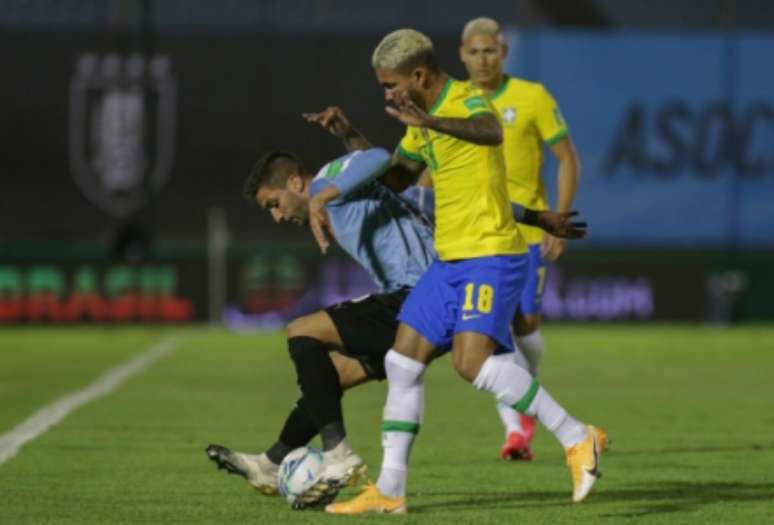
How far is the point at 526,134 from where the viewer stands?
34.4 ft

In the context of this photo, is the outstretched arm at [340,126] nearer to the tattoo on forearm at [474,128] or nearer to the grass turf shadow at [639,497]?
the tattoo on forearm at [474,128]

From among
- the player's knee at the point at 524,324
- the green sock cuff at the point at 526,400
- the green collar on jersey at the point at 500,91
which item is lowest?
the player's knee at the point at 524,324

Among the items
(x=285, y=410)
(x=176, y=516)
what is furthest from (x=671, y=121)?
(x=176, y=516)

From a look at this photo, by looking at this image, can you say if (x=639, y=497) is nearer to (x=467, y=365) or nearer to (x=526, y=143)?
(x=467, y=365)

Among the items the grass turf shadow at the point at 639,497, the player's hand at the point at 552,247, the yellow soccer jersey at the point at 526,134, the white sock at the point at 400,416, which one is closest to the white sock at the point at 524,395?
the white sock at the point at 400,416

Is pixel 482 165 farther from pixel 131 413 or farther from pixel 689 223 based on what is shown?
pixel 689 223

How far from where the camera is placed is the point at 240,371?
55.0 feet

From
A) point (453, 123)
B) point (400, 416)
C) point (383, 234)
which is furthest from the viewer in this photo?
point (383, 234)

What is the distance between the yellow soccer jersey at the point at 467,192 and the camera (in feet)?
25.4

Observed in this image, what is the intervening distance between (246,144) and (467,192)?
15864mm

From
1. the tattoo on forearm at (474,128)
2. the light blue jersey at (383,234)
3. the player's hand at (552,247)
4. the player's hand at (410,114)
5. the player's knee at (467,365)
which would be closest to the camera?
the player's hand at (410,114)

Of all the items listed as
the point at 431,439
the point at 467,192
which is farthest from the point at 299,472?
the point at 431,439

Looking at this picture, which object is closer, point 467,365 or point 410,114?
point 410,114

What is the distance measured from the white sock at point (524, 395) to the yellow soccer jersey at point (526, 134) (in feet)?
8.66
